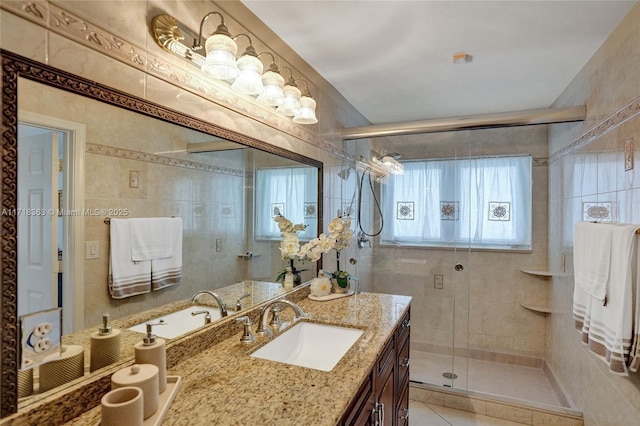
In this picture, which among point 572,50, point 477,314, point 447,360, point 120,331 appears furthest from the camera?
point 477,314

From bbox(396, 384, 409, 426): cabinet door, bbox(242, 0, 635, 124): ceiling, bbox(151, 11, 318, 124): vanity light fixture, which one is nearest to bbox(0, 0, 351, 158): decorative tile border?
bbox(151, 11, 318, 124): vanity light fixture

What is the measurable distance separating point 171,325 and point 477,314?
306 centimetres

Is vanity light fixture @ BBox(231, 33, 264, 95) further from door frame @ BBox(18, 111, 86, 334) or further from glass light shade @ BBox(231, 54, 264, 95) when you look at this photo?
door frame @ BBox(18, 111, 86, 334)

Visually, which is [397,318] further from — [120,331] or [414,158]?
[414,158]

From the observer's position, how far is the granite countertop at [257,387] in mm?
868

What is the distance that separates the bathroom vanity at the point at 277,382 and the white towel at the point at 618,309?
0.92 meters

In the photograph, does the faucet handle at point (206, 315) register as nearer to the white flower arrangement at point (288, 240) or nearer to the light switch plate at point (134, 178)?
the light switch plate at point (134, 178)

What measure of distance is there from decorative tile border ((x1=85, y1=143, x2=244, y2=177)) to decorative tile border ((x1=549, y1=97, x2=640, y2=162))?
191 cm

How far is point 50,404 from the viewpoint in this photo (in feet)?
2.64

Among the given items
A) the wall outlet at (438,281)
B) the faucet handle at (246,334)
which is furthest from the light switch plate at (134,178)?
the wall outlet at (438,281)

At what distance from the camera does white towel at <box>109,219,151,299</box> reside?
3.42 ft

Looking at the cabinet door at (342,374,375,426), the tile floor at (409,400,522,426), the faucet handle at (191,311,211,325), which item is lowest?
the tile floor at (409,400,522,426)

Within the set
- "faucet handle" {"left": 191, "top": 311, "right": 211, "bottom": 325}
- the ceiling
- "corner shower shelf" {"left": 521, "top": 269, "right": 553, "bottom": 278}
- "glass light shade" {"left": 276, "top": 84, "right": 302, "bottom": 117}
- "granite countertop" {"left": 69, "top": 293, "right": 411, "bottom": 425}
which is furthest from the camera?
"corner shower shelf" {"left": 521, "top": 269, "right": 553, "bottom": 278}

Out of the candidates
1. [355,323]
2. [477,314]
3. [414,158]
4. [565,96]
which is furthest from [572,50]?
[477,314]
